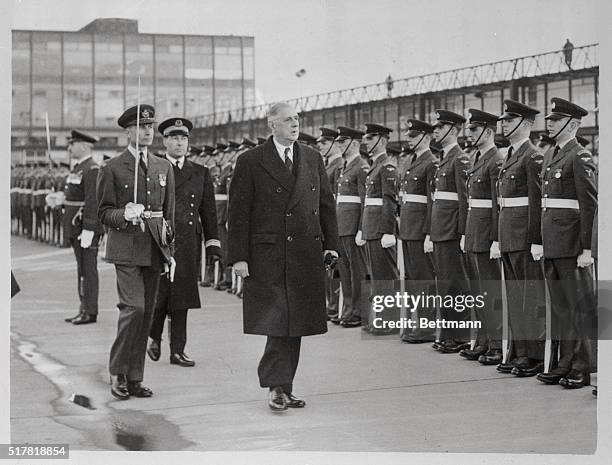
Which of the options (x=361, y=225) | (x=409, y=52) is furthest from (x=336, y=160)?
(x=409, y=52)

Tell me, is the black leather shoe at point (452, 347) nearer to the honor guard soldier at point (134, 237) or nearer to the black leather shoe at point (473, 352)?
the black leather shoe at point (473, 352)

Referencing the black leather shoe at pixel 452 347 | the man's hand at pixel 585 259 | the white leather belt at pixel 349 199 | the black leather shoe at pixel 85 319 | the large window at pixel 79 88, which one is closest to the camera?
the man's hand at pixel 585 259

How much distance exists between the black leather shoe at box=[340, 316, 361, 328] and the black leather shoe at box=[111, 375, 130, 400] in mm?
2813

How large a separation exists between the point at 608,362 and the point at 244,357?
267cm

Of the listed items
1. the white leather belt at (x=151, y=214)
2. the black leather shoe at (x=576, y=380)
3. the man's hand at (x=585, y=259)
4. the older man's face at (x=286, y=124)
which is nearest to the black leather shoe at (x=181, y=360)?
the white leather belt at (x=151, y=214)

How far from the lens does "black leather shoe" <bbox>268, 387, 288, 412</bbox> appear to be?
19.4 feet

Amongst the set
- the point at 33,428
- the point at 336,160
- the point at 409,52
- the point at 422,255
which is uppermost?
the point at 409,52

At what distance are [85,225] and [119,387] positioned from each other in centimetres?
284

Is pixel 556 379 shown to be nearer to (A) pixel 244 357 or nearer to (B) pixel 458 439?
(B) pixel 458 439

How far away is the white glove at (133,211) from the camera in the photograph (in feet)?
19.9

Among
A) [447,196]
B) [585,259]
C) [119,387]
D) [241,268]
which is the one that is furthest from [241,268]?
[447,196]

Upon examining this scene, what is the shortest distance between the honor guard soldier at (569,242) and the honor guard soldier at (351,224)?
8.91ft

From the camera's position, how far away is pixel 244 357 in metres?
7.48

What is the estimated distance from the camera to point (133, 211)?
20.0 ft
